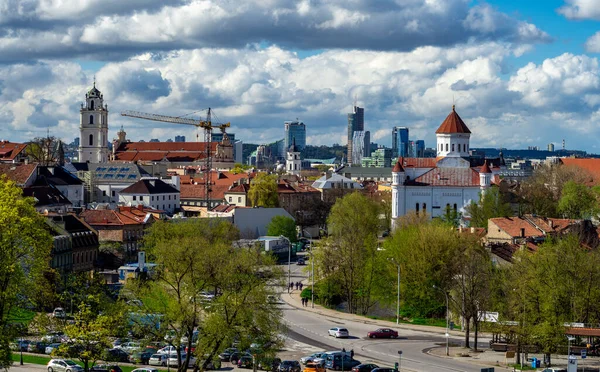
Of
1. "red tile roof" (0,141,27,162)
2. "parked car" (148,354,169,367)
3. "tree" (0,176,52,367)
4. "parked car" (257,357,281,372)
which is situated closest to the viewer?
"tree" (0,176,52,367)

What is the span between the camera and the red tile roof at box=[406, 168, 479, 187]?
13862 centimetres

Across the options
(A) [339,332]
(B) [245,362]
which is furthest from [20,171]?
(B) [245,362]

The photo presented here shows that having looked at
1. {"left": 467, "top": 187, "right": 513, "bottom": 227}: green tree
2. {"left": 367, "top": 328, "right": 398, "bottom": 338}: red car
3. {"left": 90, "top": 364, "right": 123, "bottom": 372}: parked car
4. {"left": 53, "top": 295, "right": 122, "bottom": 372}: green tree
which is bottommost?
{"left": 367, "top": 328, "right": 398, "bottom": 338}: red car

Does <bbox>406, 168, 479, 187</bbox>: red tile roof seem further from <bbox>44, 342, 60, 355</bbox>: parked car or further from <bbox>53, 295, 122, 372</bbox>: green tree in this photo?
<bbox>53, 295, 122, 372</bbox>: green tree

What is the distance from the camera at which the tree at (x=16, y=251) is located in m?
47.5

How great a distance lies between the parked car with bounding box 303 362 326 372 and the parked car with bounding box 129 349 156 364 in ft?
28.6

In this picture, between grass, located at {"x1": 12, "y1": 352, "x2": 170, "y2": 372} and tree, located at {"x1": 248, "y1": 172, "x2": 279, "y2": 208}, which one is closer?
grass, located at {"x1": 12, "y1": 352, "x2": 170, "y2": 372}

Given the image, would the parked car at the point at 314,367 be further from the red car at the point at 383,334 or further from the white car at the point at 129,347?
the red car at the point at 383,334

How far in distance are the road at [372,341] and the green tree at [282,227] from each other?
44791mm

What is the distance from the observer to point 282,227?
129 metres

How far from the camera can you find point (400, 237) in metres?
88.6

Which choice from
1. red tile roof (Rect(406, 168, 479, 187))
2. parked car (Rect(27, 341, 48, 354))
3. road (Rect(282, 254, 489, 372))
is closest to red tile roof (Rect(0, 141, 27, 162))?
red tile roof (Rect(406, 168, 479, 187))

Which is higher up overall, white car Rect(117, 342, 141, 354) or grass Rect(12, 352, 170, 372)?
white car Rect(117, 342, 141, 354)

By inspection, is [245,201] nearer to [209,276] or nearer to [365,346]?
[365,346]
